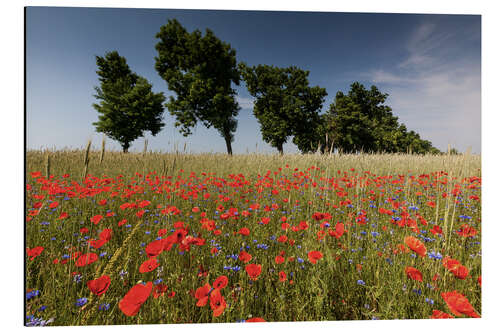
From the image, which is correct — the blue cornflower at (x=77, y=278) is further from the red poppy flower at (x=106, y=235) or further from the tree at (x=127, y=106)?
the tree at (x=127, y=106)

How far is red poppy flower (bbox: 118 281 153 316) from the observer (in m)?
0.68

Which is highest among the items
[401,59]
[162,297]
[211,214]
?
[401,59]

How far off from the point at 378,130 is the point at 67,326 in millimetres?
15290

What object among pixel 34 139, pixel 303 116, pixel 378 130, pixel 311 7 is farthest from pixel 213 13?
pixel 378 130

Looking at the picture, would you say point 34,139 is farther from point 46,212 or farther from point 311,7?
point 311,7

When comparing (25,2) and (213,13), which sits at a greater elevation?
(213,13)

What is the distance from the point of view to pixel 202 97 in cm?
464

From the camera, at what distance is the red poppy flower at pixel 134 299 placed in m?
0.68

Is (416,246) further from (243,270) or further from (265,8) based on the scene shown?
(265,8)

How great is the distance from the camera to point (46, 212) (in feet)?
5.62

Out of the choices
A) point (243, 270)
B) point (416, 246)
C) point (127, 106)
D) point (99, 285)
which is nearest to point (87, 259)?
point (99, 285)

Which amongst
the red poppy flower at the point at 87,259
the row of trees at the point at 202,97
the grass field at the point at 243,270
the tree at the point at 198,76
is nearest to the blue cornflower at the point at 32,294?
the grass field at the point at 243,270

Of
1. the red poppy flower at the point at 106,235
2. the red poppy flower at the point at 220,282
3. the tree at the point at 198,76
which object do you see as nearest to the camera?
the red poppy flower at the point at 220,282

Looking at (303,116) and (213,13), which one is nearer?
(213,13)
